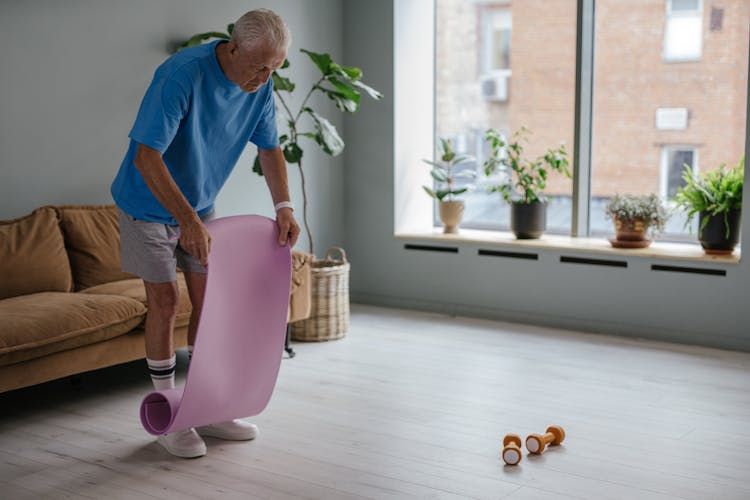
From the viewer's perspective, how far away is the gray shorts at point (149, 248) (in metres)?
2.81

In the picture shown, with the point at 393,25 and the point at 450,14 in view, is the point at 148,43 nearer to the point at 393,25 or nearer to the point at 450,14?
the point at 393,25

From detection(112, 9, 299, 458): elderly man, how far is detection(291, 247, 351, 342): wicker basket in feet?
4.81

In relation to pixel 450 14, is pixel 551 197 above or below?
below

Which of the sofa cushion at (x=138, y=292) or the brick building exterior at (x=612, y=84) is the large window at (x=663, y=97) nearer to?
the brick building exterior at (x=612, y=84)

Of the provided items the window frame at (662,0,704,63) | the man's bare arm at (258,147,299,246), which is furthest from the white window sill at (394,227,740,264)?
the man's bare arm at (258,147,299,246)

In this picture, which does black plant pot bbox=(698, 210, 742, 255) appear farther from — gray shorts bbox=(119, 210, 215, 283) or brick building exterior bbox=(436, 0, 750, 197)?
gray shorts bbox=(119, 210, 215, 283)

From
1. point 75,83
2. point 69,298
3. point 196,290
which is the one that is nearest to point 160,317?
point 196,290

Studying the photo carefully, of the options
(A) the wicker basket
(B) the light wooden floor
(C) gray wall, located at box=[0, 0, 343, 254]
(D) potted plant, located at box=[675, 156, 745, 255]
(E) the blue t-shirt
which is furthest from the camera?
(A) the wicker basket

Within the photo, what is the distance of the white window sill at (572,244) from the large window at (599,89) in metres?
0.13

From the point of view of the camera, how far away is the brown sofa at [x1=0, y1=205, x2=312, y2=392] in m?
3.09

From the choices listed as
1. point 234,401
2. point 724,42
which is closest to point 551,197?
point 724,42

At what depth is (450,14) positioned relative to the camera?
18.2ft

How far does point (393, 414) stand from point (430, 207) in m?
2.50

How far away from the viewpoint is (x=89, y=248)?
153 inches
